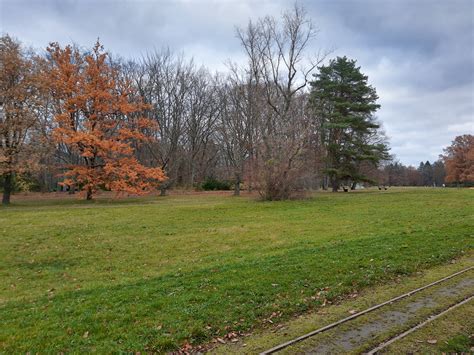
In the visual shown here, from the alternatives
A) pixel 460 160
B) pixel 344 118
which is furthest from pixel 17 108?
pixel 460 160

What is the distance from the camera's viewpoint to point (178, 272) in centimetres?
705

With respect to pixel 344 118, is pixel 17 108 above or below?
below

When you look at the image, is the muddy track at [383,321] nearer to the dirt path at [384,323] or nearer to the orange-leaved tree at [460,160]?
the dirt path at [384,323]

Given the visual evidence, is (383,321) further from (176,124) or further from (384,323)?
(176,124)

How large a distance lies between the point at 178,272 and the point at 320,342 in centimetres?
390

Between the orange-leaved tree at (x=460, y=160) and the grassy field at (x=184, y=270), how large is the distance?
49.9 meters

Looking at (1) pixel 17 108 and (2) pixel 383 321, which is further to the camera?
(1) pixel 17 108

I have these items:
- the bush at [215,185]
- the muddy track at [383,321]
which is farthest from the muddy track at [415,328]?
the bush at [215,185]

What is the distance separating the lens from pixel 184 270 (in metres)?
7.19

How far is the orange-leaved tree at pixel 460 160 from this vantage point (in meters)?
55.0

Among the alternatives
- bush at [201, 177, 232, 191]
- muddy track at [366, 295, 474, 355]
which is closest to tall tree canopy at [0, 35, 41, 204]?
bush at [201, 177, 232, 191]

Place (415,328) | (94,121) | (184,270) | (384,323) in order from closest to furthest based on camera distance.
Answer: (415,328)
(384,323)
(184,270)
(94,121)

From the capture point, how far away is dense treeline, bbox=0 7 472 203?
74.2 feet

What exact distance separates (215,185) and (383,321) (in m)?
38.9
